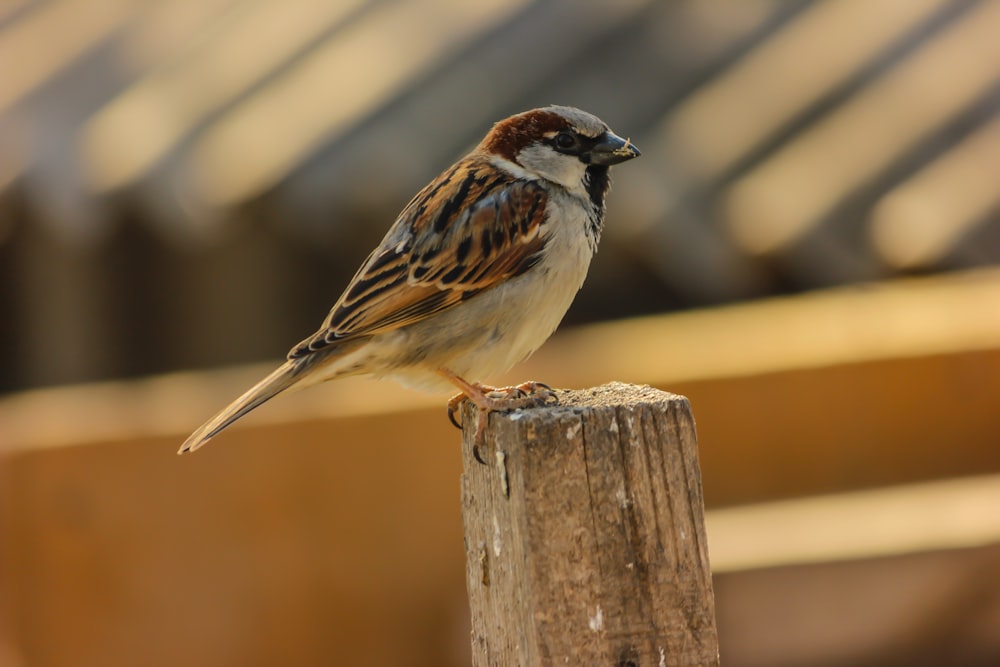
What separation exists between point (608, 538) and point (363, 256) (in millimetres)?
4841

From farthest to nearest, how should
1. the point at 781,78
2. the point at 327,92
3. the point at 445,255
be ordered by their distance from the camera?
the point at 781,78
the point at 327,92
the point at 445,255

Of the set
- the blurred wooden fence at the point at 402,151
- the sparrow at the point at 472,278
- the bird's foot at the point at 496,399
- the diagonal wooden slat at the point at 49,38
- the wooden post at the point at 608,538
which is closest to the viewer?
the wooden post at the point at 608,538

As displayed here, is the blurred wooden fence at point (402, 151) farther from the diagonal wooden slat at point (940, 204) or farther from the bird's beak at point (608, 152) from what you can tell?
the bird's beak at point (608, 152)

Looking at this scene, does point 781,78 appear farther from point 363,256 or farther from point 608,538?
point 608,538

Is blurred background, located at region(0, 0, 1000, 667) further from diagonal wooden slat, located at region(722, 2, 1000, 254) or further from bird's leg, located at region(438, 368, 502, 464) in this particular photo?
bird's leg, located at region(438, 368, 502, 464)

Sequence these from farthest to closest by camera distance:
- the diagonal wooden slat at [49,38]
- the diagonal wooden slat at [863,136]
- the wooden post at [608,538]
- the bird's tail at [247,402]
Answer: the diagonal wooden slat at [49,38] → the diagonal wooden slat at [863,136] → the bird's tail at [247,402] → the wooden post at [608,538]

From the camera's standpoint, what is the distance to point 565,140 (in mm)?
3791

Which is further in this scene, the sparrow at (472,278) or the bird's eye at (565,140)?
the bird's eye at (565,140)

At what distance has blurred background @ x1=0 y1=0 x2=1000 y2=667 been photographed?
4.52 meters

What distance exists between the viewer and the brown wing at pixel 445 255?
3523 millimetres

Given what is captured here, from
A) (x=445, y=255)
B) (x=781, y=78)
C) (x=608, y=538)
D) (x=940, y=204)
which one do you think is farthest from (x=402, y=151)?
(x=608, y=538)

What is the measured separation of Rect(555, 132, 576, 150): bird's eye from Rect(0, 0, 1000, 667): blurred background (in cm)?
120

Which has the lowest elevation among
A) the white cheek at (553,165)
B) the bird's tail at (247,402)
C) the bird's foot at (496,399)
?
the bird's foot at (496,399)

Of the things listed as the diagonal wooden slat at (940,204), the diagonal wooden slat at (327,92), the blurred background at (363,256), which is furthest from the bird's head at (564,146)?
the diagonal wooden slat at (940,204)
